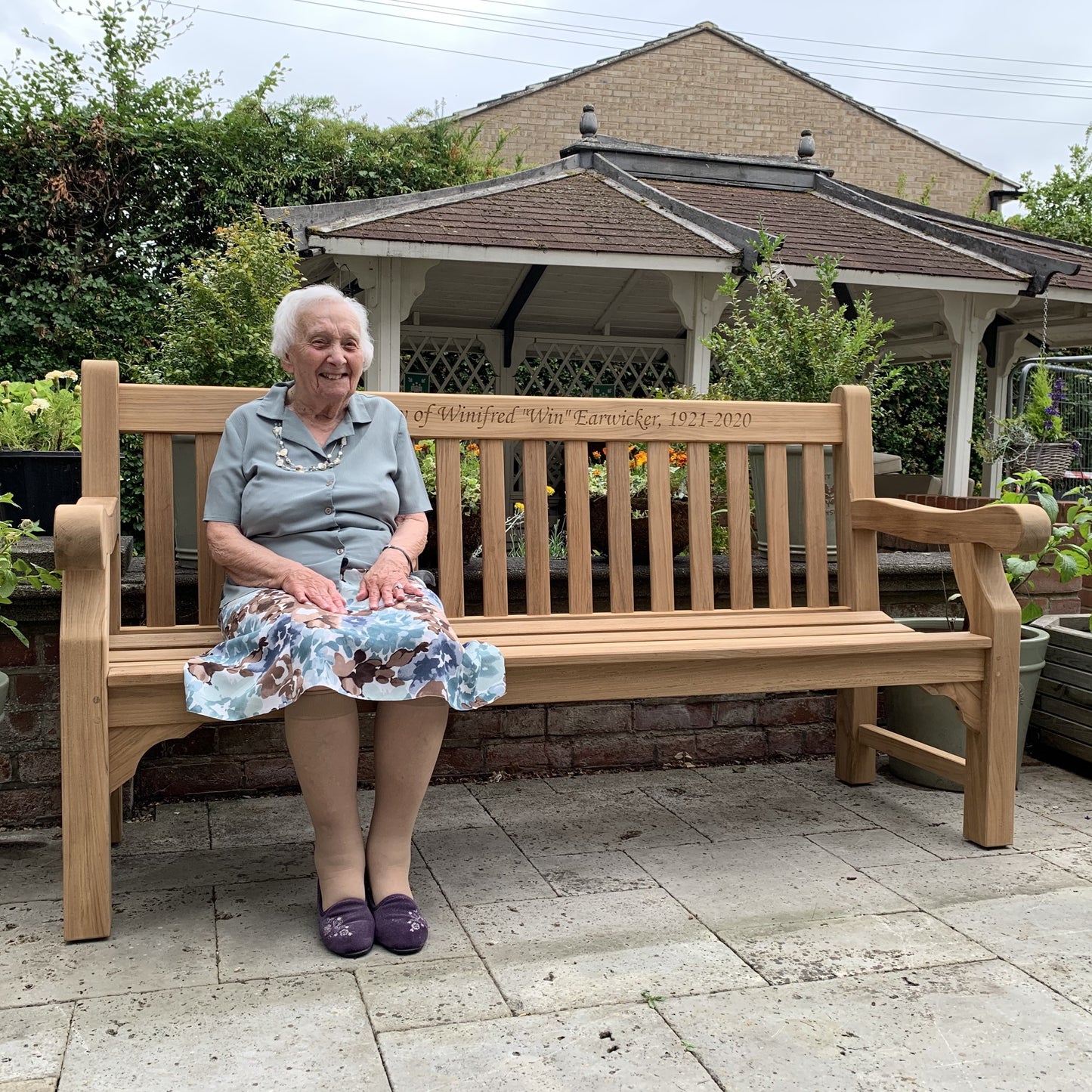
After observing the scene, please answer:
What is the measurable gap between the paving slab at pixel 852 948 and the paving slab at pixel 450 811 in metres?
0.96

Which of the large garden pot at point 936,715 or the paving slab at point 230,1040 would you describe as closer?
the paving slab at point 230,1040

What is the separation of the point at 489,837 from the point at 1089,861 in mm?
1584

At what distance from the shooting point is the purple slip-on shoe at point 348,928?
2.23 metres

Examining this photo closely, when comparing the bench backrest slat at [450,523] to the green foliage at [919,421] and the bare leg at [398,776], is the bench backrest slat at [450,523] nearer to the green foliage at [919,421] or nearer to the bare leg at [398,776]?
the bare leg at [398,776]

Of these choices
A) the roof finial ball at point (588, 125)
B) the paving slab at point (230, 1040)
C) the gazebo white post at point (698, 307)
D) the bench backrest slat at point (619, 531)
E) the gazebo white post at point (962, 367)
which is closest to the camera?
the paving slab at point (230, 1040)

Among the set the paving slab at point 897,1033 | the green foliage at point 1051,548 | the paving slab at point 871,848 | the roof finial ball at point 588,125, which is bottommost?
the paving slab at point 871,848

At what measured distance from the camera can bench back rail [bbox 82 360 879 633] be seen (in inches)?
111

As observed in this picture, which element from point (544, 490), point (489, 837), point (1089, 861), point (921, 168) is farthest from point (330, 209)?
point (921, 168)

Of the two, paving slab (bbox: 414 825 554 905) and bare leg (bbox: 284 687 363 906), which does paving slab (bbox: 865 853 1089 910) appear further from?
bare leg (bbox: 284 687 363 906)

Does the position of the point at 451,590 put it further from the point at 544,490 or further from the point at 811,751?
the point at 811,751

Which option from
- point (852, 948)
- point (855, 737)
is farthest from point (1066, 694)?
point (852, 948)

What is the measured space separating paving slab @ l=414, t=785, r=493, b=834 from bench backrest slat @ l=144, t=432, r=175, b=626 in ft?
3.00

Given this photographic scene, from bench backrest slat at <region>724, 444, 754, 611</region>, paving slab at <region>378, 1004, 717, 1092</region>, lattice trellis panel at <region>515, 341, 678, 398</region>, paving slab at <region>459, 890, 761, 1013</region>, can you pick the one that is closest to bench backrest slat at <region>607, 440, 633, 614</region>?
bench backrest slat at <region>724, 444, 754, 611</region>

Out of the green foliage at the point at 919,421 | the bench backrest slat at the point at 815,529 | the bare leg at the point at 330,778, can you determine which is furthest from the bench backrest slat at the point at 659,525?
the green foliage at the point at 919,421
